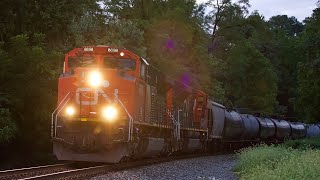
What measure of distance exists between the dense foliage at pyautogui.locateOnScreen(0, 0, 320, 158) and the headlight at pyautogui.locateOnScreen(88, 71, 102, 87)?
18.1ft

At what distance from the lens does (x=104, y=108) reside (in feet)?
51.9

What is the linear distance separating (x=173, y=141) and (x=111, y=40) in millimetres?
10189

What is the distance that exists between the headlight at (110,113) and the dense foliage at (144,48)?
5.82 meters

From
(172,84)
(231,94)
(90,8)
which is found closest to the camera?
(172,84)

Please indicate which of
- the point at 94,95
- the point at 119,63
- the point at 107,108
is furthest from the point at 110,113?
the point at 119,63

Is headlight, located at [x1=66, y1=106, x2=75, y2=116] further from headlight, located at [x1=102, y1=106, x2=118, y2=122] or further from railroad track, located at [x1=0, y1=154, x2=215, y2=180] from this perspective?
railroad track, located at [x1=0, y1=154, x2=215, y2=180]

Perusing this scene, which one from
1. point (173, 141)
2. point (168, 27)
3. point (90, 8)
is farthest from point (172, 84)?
point (168, 27)

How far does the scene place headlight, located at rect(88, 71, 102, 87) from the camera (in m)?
16.0

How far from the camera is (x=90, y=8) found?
3347 cm

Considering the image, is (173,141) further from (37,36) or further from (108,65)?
(37,36)

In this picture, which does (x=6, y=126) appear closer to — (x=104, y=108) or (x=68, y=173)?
(x=104, y=108)

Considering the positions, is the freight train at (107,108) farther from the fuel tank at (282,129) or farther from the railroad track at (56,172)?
the fuel tank at (282,129)

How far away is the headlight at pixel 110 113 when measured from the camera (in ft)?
51.0

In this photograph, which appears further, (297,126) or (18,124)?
(297,126)
